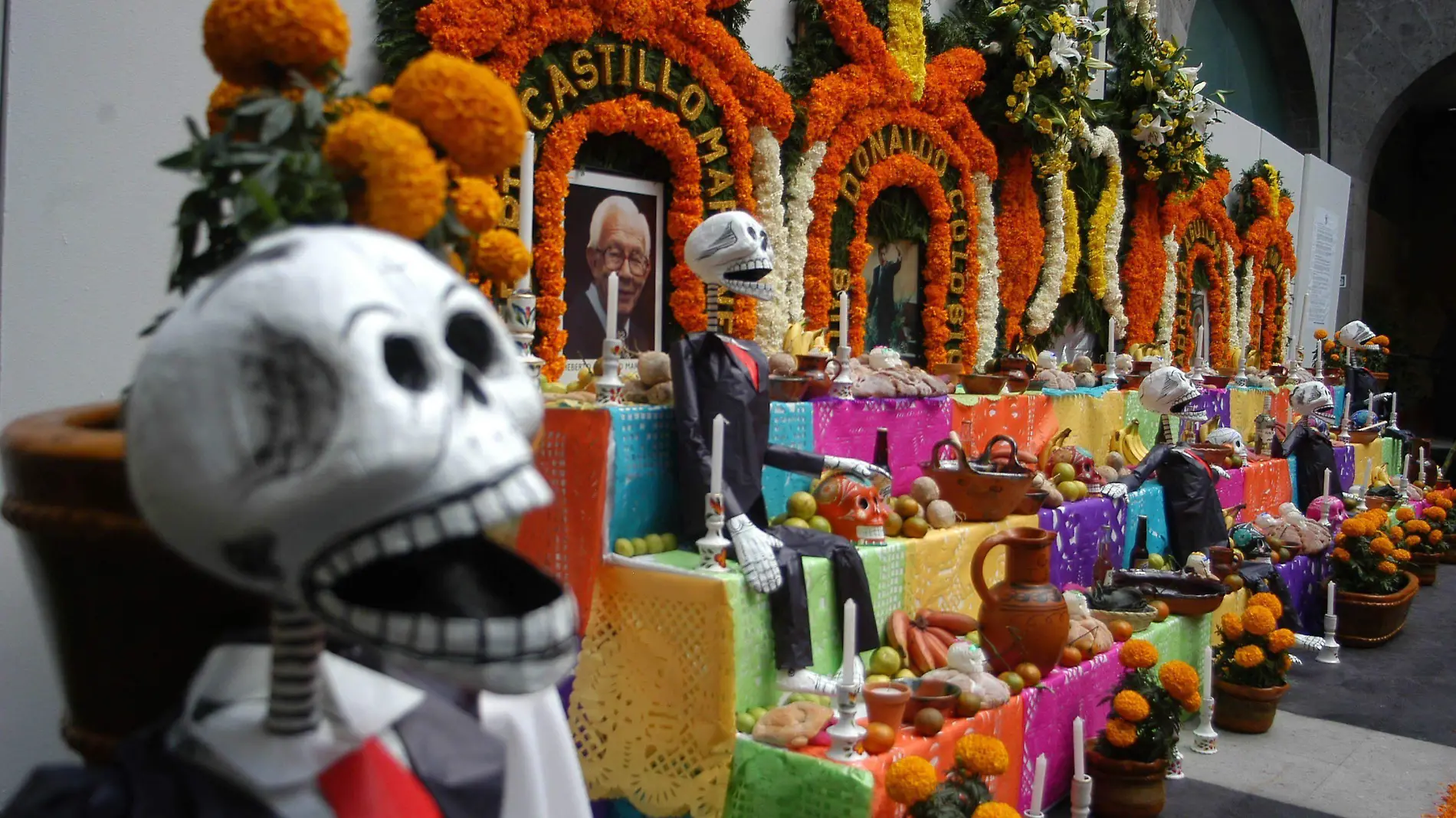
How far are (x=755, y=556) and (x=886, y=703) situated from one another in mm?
537

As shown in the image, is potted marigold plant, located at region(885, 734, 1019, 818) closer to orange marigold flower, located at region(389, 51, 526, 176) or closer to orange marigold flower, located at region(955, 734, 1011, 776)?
orange marigold flower, located at region(955, 734, 1011, 776)

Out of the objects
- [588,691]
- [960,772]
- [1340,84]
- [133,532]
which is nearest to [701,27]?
[588,691]

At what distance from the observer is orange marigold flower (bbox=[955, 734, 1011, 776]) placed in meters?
2.75

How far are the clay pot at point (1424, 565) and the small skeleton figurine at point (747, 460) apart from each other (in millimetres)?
6617

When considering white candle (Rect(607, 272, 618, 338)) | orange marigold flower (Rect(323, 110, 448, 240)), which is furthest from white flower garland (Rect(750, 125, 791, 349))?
orange marigold flower (Rect(323, 110, 448, 240))

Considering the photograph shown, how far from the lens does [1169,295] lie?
10.3 meters

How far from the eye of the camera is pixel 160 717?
118cm

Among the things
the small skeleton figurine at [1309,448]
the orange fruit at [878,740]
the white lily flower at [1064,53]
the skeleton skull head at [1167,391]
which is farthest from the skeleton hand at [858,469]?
the small skeleton figurine at [1309,448]

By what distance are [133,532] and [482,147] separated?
57 cm

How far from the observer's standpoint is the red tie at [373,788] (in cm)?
114

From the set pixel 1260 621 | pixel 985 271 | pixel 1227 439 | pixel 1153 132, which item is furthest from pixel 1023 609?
pixel 1153 132

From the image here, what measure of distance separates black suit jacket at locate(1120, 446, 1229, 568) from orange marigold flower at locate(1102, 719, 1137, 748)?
83.7 inches

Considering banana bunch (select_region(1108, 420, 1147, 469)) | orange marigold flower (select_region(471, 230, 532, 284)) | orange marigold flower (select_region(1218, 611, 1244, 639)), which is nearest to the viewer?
orange marigold flower (select_region(471, 230, 532, 284))

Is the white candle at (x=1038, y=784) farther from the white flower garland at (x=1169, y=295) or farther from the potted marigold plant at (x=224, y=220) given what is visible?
the white flower garland at (x=1169, y=295)
